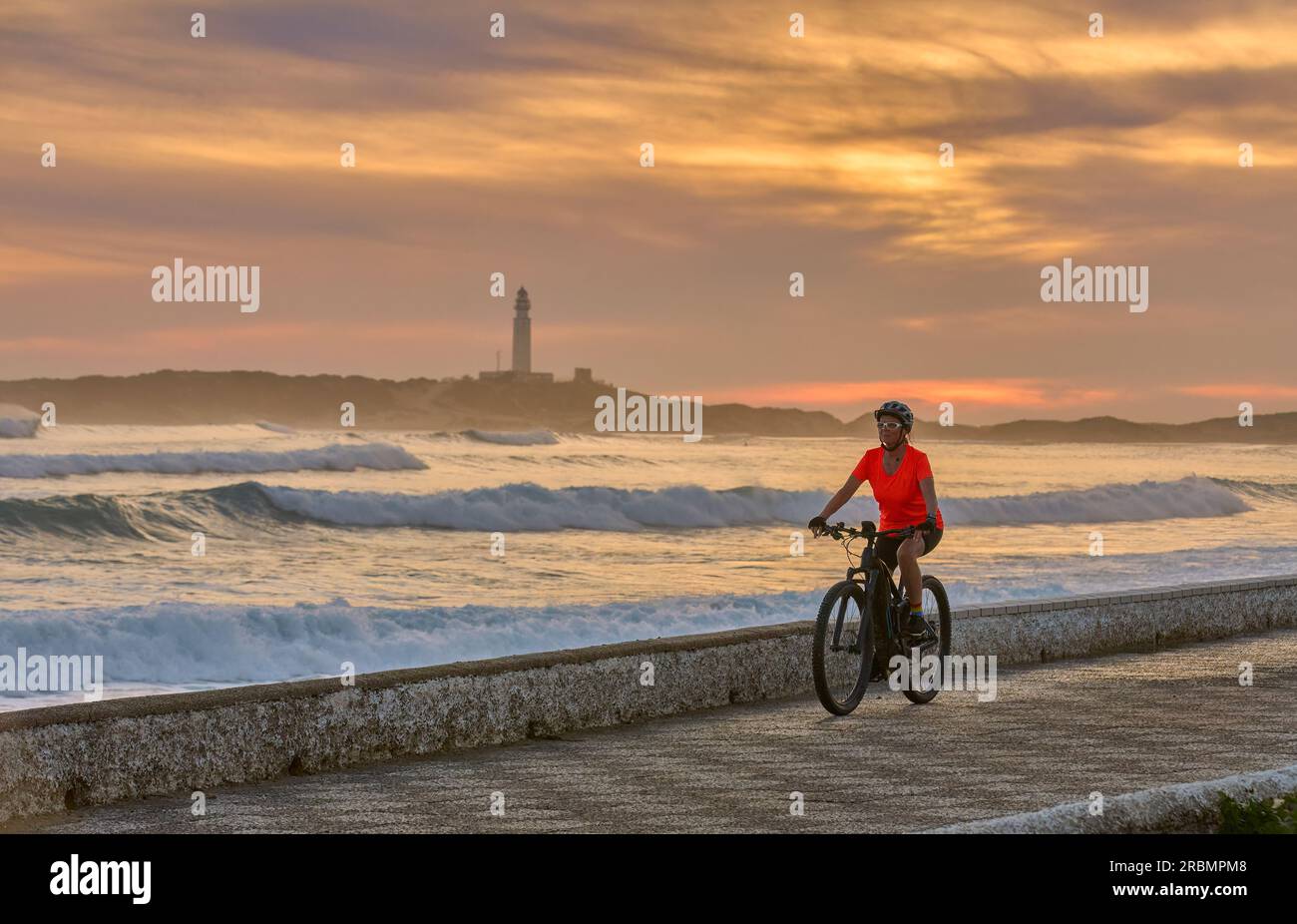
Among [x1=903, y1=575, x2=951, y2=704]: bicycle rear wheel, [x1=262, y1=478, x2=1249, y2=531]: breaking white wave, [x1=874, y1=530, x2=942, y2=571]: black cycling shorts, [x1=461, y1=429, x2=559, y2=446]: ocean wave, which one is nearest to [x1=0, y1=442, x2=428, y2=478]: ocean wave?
[x1=262, y1=478, x2=1249, y2=531]: breaking white wave

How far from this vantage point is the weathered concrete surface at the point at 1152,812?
5.41 meters

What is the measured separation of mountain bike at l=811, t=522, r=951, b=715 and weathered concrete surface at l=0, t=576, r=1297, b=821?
1.61ft

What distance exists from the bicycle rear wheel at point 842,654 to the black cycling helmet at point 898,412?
1.04 metres

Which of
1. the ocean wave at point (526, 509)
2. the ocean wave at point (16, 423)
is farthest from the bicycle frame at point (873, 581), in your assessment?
the ocean wave at point (16, 423)

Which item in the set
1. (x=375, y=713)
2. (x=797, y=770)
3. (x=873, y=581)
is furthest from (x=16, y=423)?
(x=797, y=770)

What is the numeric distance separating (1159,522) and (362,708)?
46.4 metres

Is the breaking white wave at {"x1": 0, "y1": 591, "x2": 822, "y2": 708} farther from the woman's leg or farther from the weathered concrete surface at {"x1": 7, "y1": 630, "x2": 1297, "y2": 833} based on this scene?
the weathered concrete surface at {"x1": 7, "y1": 630, "x2": 1297, "y2": 833}

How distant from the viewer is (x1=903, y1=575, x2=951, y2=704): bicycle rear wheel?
9.74 m

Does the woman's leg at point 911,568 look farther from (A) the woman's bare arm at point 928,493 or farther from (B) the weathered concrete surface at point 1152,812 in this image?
(B) the weathered concrete surface at point 1152,812

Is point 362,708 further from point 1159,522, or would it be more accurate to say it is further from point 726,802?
point 1159,522

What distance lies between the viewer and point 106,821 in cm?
645

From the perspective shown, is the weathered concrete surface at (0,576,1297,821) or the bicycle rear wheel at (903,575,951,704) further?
the bicycle rear wheel at (903,575,951,704)

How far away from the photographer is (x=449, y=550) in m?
37.0
